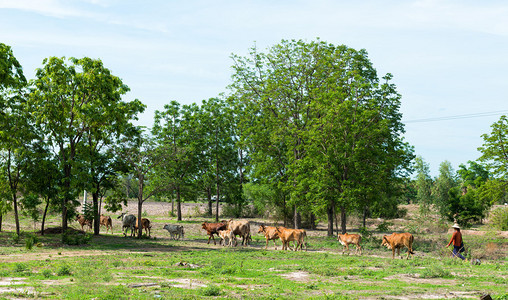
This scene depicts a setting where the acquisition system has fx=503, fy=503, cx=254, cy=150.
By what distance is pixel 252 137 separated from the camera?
160 feet

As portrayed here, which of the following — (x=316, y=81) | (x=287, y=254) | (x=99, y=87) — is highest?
(x=316, y=81)

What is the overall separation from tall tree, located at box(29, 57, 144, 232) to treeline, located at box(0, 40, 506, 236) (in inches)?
2.7

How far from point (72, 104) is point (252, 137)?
1920 centimetres

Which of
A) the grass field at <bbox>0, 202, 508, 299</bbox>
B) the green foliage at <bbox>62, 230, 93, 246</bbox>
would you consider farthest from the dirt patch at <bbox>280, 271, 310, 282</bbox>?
the green foliage at <bbox>62, 230, 93, 246</bbox>

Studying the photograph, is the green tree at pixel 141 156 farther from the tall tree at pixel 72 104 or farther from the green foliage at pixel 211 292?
the green foliage at pixel 211 292

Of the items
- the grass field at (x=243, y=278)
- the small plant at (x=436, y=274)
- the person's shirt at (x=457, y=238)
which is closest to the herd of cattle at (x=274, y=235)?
the person's shirt at (x=457, y=238)

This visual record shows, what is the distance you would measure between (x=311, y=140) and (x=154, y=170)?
12.8m

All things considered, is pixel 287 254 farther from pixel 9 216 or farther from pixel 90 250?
pixel 9 216

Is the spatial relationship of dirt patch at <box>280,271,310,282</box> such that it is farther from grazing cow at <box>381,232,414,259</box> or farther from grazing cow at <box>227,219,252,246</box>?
grazing cow at <box>227,219,252,246</box>

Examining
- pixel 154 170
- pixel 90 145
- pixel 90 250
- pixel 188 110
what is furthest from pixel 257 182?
pixel 90 250

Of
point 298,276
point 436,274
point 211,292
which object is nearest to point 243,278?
point 298,276

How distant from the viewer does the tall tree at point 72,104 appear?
109ft

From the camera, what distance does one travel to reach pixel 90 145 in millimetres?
37906

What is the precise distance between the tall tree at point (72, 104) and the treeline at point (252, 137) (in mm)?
69
